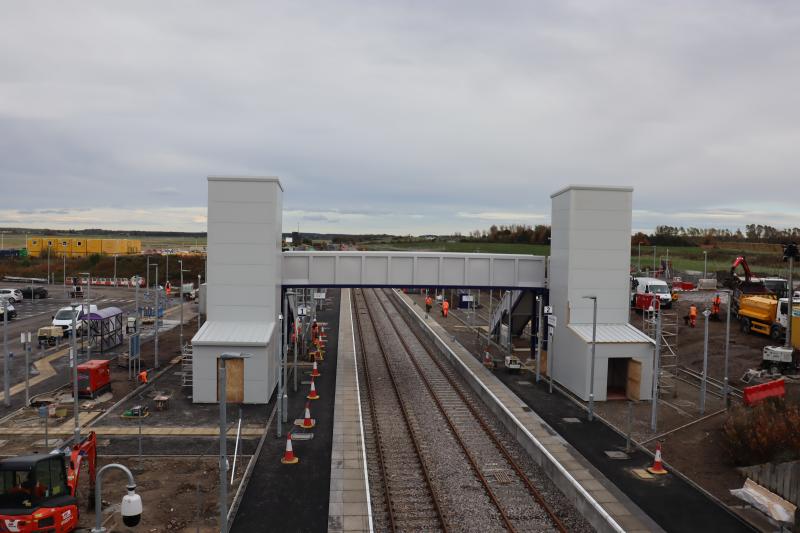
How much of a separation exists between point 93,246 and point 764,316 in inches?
4368

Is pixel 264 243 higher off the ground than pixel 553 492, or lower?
higher

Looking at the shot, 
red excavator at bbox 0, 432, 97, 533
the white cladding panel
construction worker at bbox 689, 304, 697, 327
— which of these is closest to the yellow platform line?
red excavator at bbox 0, 432, 97, 533

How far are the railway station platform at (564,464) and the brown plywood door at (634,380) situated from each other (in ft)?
17.7

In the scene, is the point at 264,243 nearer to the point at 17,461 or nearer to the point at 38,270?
the point at 17,461

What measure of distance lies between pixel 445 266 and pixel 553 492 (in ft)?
56.2

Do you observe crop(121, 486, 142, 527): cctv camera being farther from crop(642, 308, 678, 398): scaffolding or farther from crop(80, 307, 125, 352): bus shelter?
crop(80, 307, 125, 352): bus shelter

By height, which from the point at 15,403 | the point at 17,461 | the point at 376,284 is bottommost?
the point at 15,403

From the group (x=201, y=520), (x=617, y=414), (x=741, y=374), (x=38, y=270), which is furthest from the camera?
(x=38, y=270)

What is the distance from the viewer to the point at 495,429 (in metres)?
22.9

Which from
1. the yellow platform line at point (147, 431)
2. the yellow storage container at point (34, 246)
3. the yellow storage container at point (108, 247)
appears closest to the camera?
the yellow platform line at point (147, 431)

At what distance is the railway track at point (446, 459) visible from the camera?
605 inches

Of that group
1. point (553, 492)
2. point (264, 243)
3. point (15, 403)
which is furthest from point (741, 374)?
point (15, 403)

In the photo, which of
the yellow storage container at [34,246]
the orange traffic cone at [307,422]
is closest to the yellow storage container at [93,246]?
the yellow storage container at [34,246]

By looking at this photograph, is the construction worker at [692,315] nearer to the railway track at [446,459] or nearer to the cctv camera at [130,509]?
the railway track at [446,459]
